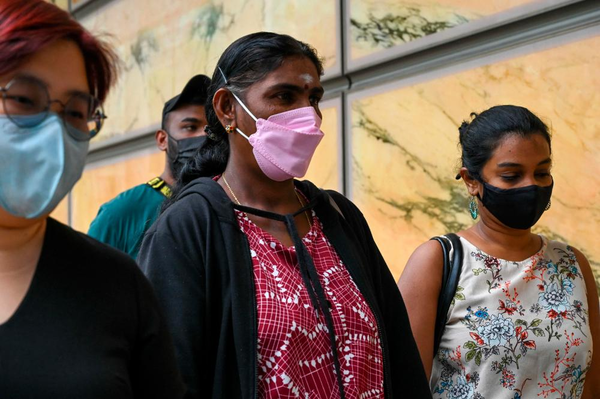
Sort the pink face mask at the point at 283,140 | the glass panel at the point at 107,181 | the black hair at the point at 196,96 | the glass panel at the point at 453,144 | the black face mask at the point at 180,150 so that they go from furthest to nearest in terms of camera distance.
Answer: the glass panel at the point at 107,181, the black hair at the point at 196,96, the black face mask at the point at 180,150, the glass panel at the point at 453,144, the pink face mask at the point at 283,140

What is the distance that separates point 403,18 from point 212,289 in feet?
8.24

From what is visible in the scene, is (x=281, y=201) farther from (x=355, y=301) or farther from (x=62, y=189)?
(x=62, y=189)

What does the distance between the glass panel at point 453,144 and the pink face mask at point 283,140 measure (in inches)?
59.2

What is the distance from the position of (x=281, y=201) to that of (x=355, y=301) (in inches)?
13.3

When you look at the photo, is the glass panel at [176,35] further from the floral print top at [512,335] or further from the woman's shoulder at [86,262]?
the woman's shoulder at [86,262]

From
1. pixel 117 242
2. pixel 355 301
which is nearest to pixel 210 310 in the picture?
pixel 355 301

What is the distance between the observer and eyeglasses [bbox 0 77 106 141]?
1.41 meters

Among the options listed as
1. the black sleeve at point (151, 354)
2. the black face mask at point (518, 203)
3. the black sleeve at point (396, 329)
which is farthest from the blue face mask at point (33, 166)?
the black face mask at point (518, 203)

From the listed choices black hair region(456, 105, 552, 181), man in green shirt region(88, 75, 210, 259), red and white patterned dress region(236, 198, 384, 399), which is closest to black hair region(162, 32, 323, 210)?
red and white patterned dress region(236, 198, 384, 399)

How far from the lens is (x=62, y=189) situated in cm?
145

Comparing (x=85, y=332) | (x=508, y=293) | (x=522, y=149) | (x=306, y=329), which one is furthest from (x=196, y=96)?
(x=85, y=332)

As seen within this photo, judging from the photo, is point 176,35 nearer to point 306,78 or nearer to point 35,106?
point 306,78

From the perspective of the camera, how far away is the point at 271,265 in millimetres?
2131

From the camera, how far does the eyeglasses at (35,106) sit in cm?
141
